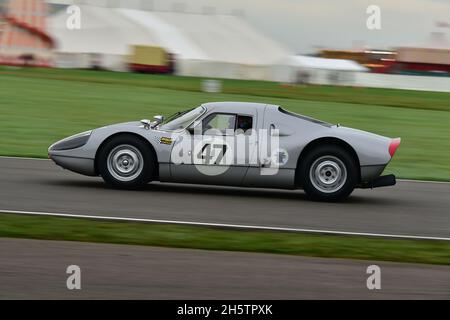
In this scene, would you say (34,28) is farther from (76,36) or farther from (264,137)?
(264,137)

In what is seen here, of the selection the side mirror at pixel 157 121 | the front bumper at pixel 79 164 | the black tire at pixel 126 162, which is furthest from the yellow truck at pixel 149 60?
the black tire at pixel 126 162

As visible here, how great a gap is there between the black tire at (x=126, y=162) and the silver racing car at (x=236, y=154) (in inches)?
0.5

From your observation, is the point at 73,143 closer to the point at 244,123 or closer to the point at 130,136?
the point at 130,136

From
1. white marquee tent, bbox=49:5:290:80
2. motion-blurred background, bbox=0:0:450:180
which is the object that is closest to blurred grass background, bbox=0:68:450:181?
motion-blurred background, bbox=0:0:450:180

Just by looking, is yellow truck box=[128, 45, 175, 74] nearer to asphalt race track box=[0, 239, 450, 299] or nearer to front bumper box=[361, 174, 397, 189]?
front bumper box=[361, 174, 397, 189]

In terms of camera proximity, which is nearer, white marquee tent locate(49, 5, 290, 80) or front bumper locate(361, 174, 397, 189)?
front bumper locate(361, 174, 397, 189)

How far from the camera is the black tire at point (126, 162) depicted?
1101 centimetres

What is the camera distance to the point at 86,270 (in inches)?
261

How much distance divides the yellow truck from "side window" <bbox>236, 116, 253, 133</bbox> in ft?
134

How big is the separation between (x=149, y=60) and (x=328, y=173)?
41.8 m

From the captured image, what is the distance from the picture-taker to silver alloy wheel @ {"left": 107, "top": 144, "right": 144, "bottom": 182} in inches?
435

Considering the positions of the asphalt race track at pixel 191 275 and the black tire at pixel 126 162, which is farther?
the black tire at pixel 126 162

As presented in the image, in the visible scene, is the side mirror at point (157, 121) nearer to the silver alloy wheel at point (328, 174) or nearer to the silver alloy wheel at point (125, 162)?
the silver alloy wheel at point (125, 162)
